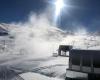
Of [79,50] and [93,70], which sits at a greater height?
[79,50]

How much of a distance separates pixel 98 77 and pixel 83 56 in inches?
152

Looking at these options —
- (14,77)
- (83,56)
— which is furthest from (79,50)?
(14,77)

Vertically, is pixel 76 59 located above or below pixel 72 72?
above

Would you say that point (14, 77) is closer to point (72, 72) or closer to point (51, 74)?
point (51, 74)

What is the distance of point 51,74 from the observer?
123ft

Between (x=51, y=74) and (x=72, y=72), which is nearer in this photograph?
(x=72, y=72)

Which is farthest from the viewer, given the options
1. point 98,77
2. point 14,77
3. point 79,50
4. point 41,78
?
point 14,77

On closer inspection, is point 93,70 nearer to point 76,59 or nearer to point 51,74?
point 76,59

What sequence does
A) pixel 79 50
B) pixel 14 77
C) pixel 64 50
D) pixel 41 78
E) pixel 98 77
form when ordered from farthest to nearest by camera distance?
pixel 64 50, pixel 14 77, pixel 41 78, pixel 79 50, pixel 98 77

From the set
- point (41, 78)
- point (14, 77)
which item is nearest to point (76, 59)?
point (41, 78)

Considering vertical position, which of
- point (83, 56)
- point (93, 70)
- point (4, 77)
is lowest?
point (4, 77)

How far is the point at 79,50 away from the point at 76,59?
158 cm

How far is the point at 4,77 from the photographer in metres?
36.7

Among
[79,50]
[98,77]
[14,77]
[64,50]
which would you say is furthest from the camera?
[64,50]
